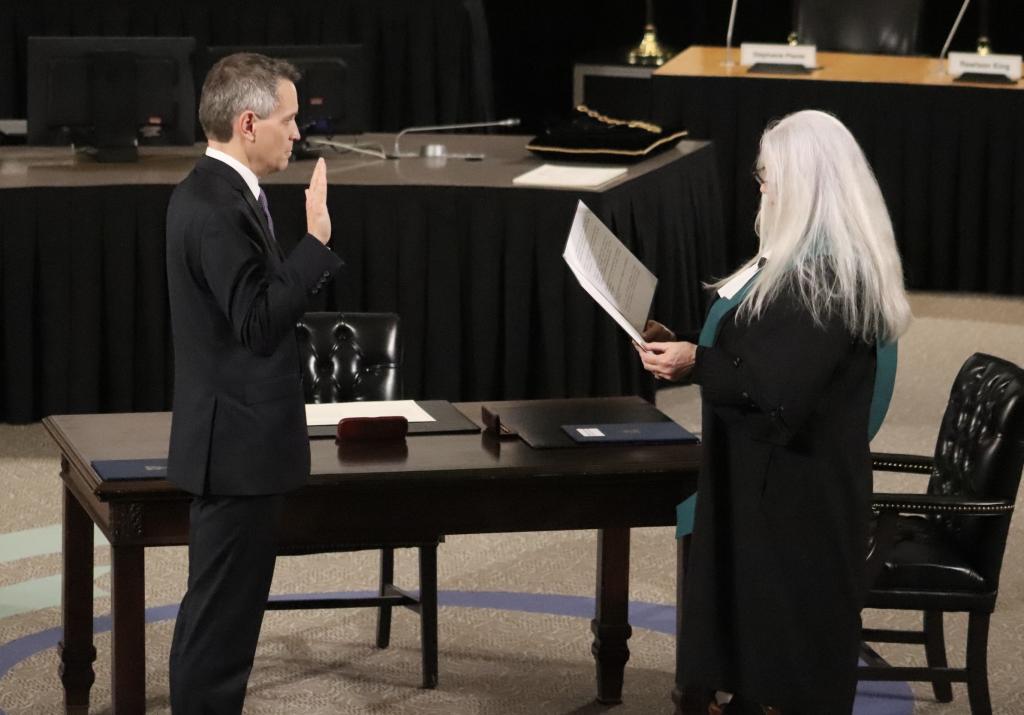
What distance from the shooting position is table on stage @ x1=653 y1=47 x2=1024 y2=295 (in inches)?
332

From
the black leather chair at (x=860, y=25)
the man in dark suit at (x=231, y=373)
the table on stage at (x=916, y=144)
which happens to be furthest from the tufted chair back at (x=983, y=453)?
the black leather chair at (x=860, y=25)

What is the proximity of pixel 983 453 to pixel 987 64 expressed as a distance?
5251 mm

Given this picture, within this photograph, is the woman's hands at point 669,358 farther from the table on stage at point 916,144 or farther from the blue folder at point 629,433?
the table on stage at point 916,144

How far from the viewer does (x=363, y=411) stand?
3828 millimetres

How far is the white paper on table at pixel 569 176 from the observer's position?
20.2ft

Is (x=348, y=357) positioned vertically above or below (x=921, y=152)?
below

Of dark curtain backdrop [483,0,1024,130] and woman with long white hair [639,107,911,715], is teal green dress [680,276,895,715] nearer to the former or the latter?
woman with long white hair [639,107,911,715]

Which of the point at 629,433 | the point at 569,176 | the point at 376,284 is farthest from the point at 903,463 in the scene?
the point at 376,284

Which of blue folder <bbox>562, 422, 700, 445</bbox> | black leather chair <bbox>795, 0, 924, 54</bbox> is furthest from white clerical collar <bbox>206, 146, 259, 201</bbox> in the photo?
black leather chair <bbox>795, 0, 924, 54</bbox>

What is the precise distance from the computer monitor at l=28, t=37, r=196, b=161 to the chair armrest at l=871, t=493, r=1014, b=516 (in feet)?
13.3

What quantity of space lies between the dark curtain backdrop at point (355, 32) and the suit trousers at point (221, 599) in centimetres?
644

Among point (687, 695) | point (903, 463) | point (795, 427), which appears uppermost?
point (795, 427)

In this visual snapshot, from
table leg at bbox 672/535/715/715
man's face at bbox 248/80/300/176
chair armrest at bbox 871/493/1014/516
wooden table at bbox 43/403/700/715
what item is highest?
man's face at bbox 248/80/300/176

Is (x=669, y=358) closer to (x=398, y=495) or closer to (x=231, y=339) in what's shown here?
(x=398, y=495)
